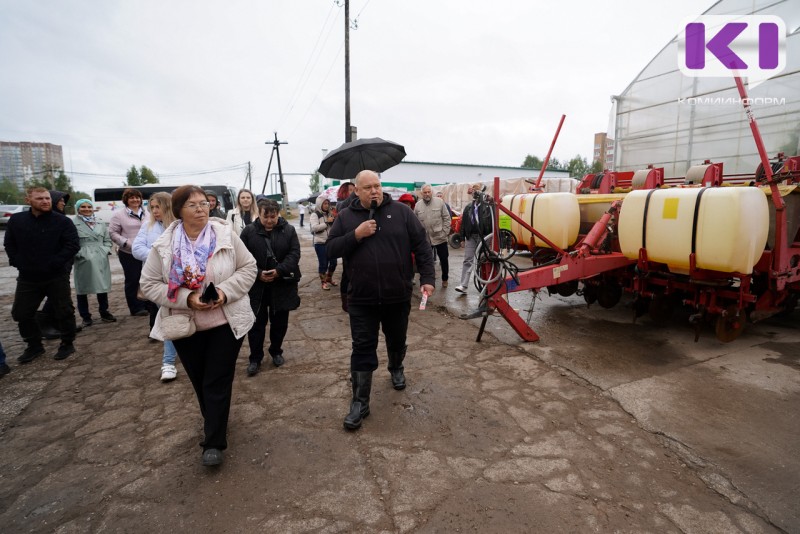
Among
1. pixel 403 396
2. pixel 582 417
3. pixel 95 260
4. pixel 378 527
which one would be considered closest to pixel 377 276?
pixel 403 396

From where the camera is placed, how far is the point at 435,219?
6.61 metres

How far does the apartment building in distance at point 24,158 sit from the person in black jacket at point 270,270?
80131 mm

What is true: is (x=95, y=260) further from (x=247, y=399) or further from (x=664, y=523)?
(x=664, y=523)

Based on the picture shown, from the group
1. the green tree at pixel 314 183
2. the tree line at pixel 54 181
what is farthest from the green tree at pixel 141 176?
the green tree at pixel 314 183

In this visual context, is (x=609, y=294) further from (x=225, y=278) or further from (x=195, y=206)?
(x=195, y=206)

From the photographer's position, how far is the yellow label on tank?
150 inches

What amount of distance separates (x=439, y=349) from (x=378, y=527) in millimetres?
2374

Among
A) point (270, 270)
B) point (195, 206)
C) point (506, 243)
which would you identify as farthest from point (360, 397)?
point (506, 243)

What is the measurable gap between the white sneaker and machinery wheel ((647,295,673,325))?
487 centimetres

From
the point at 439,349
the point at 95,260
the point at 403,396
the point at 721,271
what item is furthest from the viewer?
the point at 95,260

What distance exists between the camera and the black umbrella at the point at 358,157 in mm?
5285

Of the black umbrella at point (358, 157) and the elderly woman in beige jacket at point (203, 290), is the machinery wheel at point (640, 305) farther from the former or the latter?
the elderly woman in beige jacket at point (203, 290)

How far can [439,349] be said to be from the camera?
4.27 meters

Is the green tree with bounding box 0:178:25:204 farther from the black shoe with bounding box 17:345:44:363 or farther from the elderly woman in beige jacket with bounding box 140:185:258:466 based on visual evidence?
the elderly woman in beige jacket with bounding box 140:185:258:466
